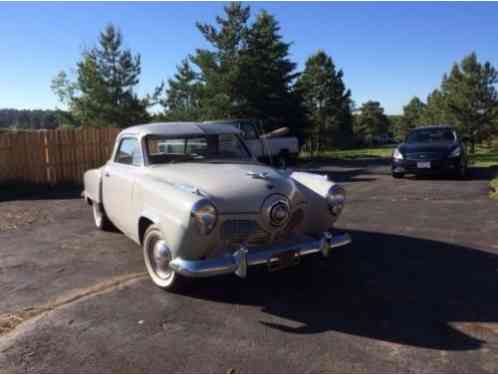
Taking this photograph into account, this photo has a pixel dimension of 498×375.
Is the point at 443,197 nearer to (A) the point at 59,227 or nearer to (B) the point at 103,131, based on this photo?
(A) the point at 59,227

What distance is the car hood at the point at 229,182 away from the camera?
391 cm

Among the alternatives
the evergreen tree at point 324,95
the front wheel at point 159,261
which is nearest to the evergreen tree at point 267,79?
the evergreen tree at point 324,95

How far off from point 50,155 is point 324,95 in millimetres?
29865

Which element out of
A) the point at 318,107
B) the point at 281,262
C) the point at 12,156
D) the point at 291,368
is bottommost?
the point at 291,368

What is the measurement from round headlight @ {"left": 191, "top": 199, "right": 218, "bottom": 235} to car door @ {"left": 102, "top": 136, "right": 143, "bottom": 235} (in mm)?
1322

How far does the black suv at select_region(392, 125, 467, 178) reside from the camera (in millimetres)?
11609

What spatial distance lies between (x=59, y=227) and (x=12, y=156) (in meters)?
6.57

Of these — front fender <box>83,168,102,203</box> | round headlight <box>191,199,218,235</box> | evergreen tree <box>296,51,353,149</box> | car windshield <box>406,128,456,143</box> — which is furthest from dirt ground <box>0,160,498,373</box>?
evergreen tree <box>296,51,353,149</box>

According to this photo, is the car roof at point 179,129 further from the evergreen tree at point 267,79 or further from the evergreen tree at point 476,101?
the evergreen tree at point 476,101

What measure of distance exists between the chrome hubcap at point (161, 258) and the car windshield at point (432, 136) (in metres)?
10.6

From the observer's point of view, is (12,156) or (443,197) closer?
(443,197)

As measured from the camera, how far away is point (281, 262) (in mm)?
3883

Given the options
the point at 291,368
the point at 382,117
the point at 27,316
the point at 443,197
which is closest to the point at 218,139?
the point at 27,316

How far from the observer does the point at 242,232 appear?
3914 millimetres
